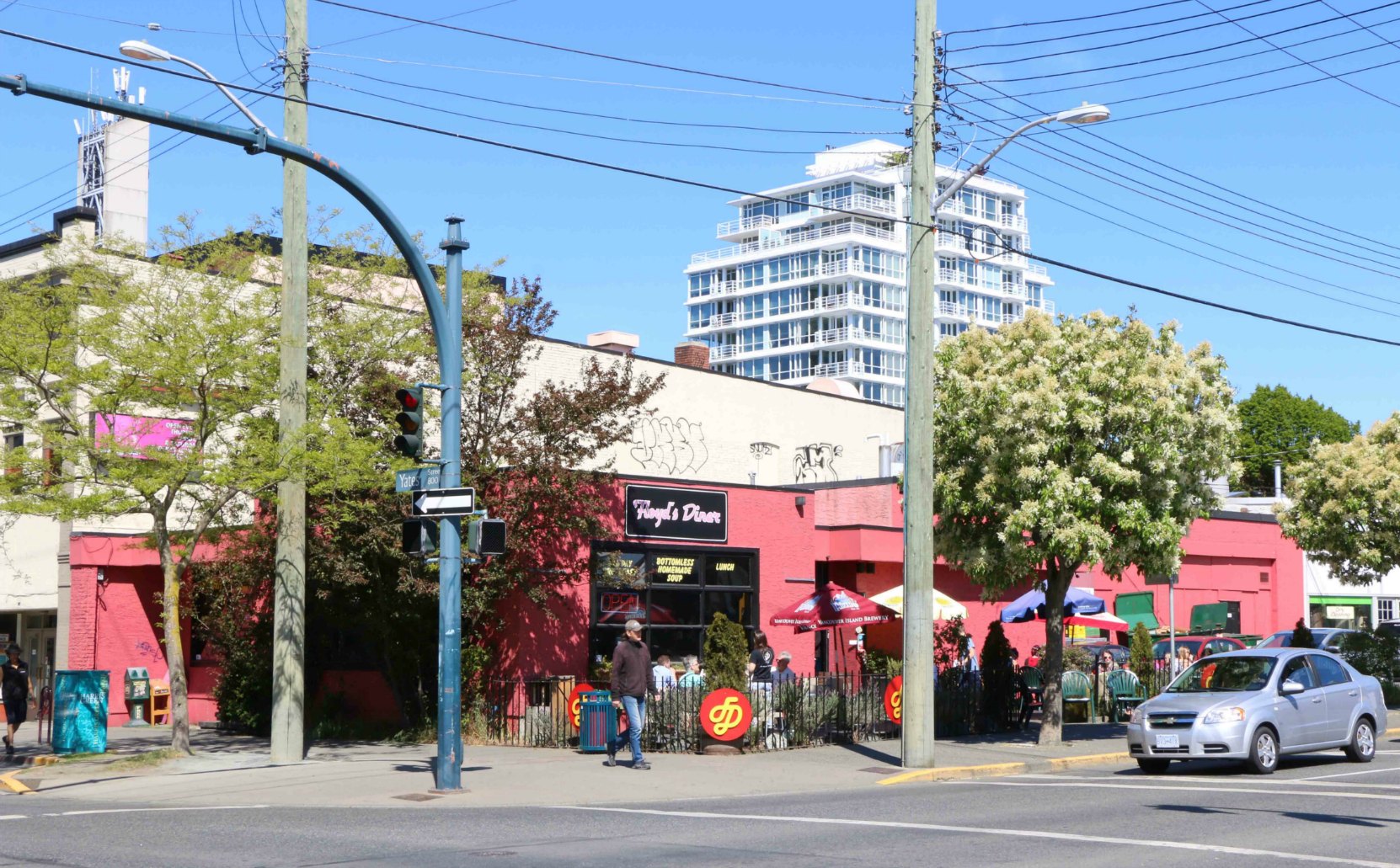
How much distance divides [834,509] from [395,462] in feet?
45.9

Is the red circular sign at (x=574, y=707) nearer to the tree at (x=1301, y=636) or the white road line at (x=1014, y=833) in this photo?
the white road line at (x=1014, y=833)

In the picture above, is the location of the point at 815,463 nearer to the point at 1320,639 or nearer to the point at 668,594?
the point at 1320,639

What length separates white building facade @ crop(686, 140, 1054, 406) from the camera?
120000mm

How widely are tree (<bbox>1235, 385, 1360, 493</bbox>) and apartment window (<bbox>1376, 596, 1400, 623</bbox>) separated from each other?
3567 centimetres

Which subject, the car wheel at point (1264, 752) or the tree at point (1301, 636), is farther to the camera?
the tree at point (1301, 636)

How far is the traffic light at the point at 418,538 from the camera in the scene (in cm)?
1545

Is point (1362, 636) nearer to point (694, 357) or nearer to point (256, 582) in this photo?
point (694, 357)

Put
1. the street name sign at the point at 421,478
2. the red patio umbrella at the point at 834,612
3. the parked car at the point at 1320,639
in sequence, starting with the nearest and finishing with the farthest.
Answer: the street name sign at the point at 421,478 → the red patio umbrella at the point at 834,612 → the parked car at the point at 1320,639

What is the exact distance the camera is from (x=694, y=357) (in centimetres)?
4072

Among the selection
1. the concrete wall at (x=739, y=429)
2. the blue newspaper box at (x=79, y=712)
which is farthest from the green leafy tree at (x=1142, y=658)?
the blue newspaper box at (x=79, y=712)

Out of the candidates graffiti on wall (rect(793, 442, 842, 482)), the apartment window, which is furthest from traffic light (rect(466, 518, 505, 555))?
the apartment window

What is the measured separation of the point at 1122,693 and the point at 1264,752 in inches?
336

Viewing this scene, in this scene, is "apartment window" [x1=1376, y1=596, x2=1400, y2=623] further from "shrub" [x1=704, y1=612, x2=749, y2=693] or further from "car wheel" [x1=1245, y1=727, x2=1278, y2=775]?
"shrub" [x1=704, y1=612, x2=749, y2=693]

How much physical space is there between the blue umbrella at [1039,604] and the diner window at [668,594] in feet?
16.4
